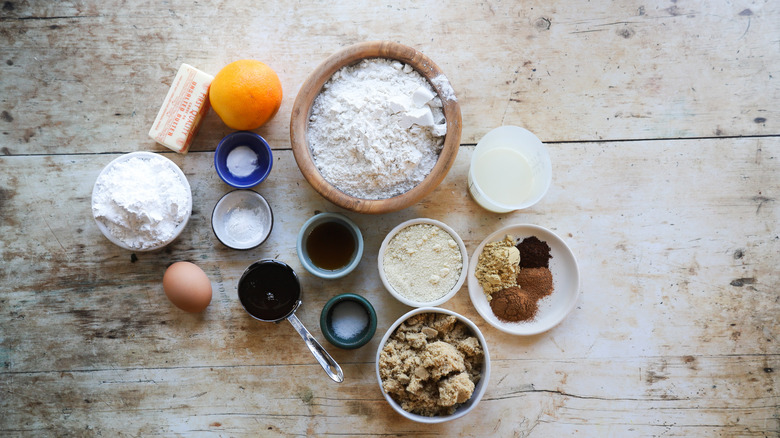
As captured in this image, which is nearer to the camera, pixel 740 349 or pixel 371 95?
pixel 371 95

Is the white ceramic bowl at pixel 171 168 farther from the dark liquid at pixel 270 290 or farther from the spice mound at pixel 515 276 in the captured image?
the spice mound at pixel 515 276

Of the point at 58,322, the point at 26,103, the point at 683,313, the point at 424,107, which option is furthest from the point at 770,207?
the point at 26,103

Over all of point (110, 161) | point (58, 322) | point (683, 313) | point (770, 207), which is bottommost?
point (58, 322)

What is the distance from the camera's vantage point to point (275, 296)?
154 cm

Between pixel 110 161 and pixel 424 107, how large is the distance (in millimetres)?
1120

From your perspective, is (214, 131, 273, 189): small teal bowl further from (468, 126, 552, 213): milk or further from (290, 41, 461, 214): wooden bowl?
(468, 126, 552, 213): milk

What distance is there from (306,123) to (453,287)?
0.70m

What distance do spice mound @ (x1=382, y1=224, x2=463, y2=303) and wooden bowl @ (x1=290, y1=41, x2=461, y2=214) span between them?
154 mm

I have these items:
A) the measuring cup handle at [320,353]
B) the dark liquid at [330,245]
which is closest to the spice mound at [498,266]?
the dark liquid at [330,245]

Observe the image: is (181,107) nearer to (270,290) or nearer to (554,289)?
(270,290)

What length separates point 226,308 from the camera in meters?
1.61

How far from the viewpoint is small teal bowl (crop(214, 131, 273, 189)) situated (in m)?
1.53

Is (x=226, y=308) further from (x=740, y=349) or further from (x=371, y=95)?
(x=740, y=349)

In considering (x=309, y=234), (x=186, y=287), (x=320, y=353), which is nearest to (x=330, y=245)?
(x=309, y=234)
